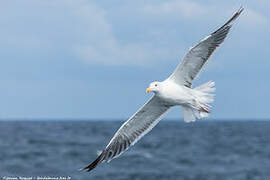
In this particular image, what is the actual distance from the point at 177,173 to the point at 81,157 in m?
7.99

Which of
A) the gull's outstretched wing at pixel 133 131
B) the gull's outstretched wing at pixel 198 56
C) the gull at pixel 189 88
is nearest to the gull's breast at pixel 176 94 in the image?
the gull at pixel 189 88

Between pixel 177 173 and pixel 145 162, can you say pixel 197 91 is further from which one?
pixel 145 162

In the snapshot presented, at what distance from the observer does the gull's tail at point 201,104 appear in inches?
427

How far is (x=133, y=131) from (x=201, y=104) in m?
1.90

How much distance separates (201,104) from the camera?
10.8 meters

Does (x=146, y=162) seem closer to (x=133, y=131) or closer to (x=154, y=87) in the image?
(x=133, y=131)

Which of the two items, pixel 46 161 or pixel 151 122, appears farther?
pixel 46 161

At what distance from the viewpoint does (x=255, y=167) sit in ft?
96.5

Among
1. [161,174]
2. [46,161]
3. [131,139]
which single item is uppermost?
[46,161]

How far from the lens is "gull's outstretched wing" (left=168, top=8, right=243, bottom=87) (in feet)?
34.4

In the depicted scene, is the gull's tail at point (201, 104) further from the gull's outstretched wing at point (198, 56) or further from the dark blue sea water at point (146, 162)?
the dark blue sea water at point (146, 162)

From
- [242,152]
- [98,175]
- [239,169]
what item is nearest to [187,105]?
[98,175]

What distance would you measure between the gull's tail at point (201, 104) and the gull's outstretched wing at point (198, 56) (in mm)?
344

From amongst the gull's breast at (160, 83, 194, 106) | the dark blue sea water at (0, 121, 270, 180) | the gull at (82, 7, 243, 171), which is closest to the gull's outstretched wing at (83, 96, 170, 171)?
the gull at (82, 7, 243, 171)
